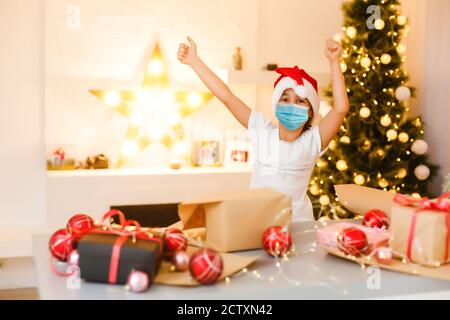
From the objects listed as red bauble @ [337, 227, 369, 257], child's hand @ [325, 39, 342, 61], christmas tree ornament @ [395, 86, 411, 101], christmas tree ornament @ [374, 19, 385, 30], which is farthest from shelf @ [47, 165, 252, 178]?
red bauble @ [337, 227, 369, 257]

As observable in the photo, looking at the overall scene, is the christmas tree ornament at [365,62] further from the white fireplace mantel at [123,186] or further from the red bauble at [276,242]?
the red bauble at [276,242]

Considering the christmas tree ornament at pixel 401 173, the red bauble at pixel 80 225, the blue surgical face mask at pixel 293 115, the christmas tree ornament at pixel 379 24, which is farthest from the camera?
the christmas tree ornament at pixel 401 173

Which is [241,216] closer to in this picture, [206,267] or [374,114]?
[206,267]

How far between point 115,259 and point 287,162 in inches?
44.7

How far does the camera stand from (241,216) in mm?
1347

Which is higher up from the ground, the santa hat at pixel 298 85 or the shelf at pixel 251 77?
the shelf at pixel 251 77

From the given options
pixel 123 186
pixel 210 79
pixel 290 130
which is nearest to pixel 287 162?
pixel 290 130

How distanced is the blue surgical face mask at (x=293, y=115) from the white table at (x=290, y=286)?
32.5 inches

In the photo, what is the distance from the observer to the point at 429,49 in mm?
4441

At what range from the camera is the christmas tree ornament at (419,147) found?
4078 millimetres

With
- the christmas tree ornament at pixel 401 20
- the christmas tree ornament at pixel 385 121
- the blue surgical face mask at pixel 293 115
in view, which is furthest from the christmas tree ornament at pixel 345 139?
the blue surgical face mask at pixel 293 115

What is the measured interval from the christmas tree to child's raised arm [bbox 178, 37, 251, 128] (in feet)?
6.34

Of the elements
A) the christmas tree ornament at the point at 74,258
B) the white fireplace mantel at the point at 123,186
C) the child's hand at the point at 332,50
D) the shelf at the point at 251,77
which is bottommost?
the white fireplace mantel at the point at 123,186
